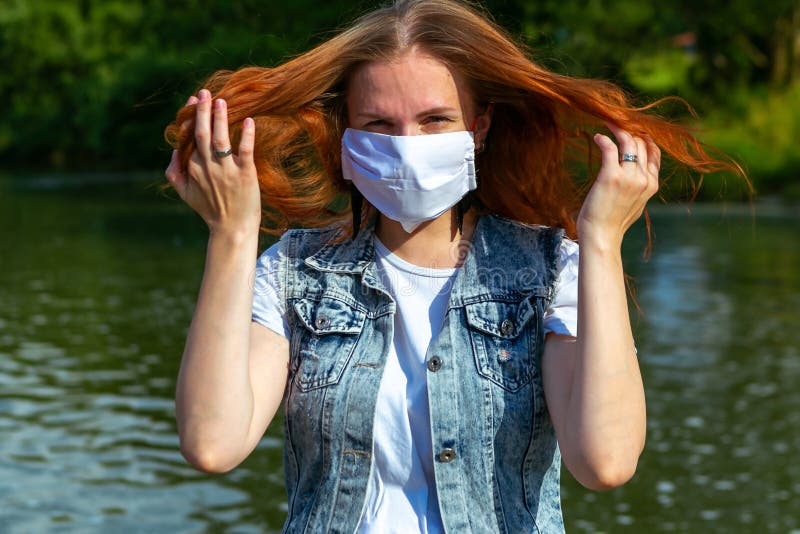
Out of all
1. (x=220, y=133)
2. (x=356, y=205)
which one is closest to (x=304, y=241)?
(x=356, y=205)

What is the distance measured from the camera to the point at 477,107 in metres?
Result: 2.90

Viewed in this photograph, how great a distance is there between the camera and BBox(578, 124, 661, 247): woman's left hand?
8.37 feet

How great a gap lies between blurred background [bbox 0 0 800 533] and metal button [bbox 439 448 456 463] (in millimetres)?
979

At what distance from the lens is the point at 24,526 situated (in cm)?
684

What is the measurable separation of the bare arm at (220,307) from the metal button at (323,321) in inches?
6.2

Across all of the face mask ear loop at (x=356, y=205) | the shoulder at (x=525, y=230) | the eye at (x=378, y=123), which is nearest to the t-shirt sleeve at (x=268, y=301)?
the face mask ear loop at (x=356, y=205)

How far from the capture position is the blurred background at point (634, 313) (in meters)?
7.20

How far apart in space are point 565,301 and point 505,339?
0.46 feet

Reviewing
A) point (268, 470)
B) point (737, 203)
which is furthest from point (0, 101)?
point (268, 470)

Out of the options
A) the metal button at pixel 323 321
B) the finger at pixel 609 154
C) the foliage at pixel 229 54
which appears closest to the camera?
the finger at pixel 609 154

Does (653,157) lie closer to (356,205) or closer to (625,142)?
(625,142)

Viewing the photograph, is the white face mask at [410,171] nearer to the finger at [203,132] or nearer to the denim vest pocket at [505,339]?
the denim vest pocket at [505,339]

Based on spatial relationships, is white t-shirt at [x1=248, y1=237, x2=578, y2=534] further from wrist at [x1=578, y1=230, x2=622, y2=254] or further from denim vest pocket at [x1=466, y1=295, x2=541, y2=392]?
wrist at [x1=578, y1=230, x2=622, y2=254]

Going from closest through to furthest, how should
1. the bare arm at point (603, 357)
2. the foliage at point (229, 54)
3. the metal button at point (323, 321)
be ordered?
the bare arm at point (603, 357)
the metal button at point (323, 321)
the foliage at point (229, 54)
